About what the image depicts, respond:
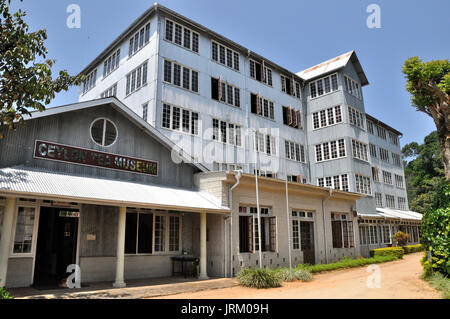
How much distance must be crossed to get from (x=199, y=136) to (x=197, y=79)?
3483mm

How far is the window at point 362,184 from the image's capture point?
2661 cm

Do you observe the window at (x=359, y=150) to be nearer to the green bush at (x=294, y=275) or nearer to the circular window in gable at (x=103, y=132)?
the green bush at (x=294, y=275)

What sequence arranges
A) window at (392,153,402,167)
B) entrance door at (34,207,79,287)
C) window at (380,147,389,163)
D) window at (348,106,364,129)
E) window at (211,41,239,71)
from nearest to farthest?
1. entrance door at (34,207,79,287)
2. window at (211,41,239,71)
3. window at (348,106,364,129)
4. window at (380,147,389,163)
5. window at (392,153,402,167)

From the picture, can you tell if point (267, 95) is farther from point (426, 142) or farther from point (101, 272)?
point (426, 142)

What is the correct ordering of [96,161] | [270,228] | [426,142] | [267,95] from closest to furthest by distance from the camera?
[96,161] → [270,228] → [267,95] → [426,142]

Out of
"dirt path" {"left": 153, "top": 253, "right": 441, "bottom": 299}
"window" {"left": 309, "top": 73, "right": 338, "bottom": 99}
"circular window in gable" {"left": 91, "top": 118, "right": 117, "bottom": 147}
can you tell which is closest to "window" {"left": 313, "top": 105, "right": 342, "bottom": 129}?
"window" {"left": 309, "top": 73, "right": 338, "bottom": 99}

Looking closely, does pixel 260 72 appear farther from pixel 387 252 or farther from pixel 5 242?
pixel 5 242

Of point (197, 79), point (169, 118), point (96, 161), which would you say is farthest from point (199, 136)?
point (96, 161)

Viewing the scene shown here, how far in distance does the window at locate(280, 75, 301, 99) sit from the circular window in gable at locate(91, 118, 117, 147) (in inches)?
671

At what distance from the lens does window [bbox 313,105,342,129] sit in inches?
1080

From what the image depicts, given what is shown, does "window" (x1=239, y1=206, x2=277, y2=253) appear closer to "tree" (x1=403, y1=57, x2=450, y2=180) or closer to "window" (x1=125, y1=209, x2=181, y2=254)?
"window" (x1=125, y1=209, x2=181, y2=254)
